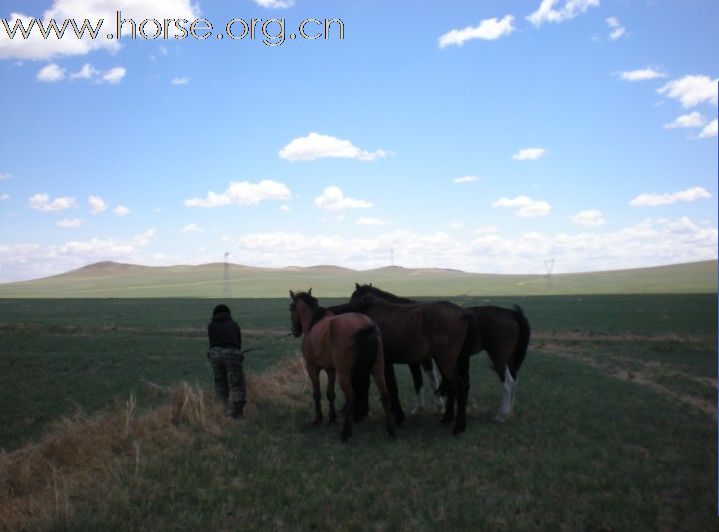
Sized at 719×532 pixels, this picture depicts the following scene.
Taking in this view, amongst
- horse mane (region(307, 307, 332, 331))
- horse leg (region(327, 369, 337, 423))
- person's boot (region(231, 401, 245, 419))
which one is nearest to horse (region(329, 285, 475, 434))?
horse leg (region(327, 369, 337, 423))

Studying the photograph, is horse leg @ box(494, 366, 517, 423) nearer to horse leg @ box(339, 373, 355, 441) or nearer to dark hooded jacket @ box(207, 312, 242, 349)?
horse leg @ box(339, 373, 355, 441)

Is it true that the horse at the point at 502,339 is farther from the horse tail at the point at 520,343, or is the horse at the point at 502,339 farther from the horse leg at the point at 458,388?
the horse leg at the point at 458,388

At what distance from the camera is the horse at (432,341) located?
8703 mm

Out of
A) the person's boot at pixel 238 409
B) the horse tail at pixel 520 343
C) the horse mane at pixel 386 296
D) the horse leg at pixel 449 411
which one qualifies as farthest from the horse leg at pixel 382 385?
the horse tail at pixel 520 343

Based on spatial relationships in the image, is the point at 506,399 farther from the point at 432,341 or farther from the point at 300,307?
the point at 300,307

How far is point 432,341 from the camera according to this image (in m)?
8.77

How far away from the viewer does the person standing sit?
958 centimetres

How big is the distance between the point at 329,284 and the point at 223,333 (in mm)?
106602

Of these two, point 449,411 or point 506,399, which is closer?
point 449,411

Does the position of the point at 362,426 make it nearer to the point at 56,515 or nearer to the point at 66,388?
the point at 56,515

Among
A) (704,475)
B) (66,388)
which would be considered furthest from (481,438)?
(66,388)

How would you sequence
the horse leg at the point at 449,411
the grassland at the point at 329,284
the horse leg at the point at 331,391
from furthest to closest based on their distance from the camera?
the grassland at the point at 329,284
the horse leg at the point at 449,411
the horse leg at the point at 331,391

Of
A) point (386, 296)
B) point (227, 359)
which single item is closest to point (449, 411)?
point (386, 296)

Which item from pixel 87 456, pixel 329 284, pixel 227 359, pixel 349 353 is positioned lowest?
pixel 87 456
